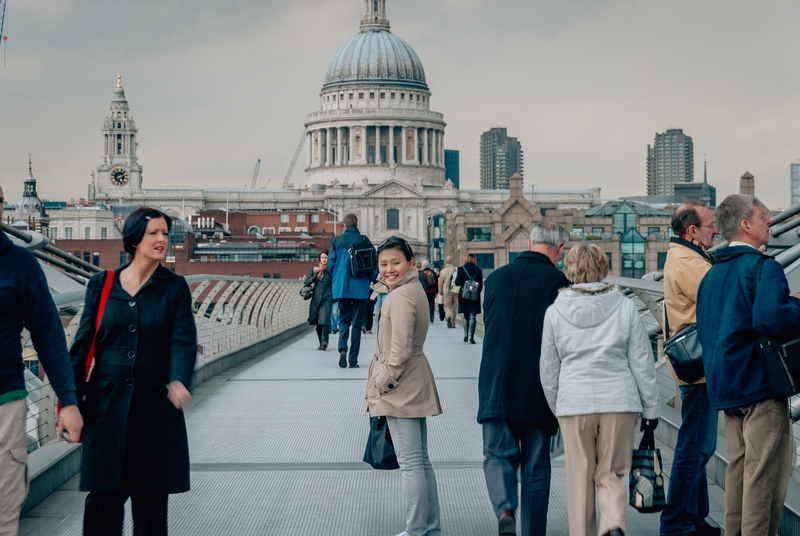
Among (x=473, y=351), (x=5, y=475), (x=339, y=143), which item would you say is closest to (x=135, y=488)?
(x=5, y=475)

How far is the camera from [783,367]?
5691mm

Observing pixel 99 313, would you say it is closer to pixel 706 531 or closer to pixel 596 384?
pixel 596 384

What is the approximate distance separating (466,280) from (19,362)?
15.2 m

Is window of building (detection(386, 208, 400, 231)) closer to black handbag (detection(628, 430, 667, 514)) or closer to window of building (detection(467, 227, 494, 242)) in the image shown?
window of building (detection(467, 227, 494, 242))

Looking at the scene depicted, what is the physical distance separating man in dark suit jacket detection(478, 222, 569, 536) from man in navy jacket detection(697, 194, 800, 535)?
3.04 feet

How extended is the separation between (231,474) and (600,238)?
269 feet

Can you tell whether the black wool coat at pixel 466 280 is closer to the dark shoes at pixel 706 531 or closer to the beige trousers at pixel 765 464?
the dark shoes at pixel 706 531

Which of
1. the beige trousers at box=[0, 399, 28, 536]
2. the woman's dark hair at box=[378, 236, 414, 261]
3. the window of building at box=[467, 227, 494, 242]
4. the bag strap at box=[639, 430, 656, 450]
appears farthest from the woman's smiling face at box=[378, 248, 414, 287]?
the window of building at box=[467, 227, 494, 242]

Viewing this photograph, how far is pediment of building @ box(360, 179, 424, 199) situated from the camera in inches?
5969

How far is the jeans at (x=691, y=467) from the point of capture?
6406 millimetres

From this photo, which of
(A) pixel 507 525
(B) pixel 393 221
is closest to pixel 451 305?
(A) pixel 507 525

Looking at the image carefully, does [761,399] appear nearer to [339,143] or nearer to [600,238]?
[600,238]

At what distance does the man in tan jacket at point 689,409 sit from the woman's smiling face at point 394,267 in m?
1.53

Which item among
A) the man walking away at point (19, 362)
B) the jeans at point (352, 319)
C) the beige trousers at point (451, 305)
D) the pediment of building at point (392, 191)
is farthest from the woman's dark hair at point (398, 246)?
the pediment of building at point (392, 191)
